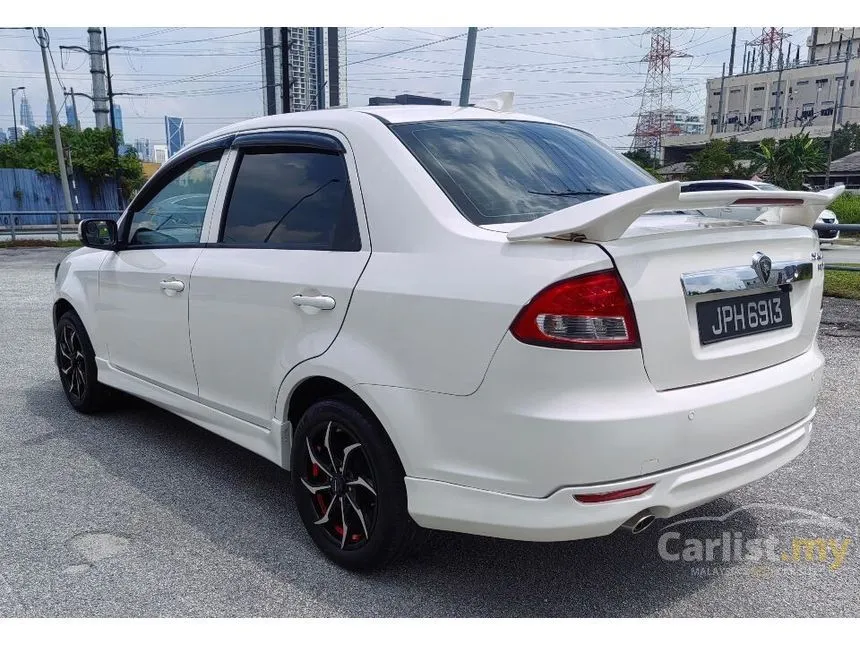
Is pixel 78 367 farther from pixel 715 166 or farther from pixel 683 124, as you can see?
pixel 683 124

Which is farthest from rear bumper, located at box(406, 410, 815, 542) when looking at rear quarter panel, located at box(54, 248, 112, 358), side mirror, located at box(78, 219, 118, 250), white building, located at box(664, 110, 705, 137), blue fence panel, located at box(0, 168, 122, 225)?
white building, located at box(664, 110, 705, 137)

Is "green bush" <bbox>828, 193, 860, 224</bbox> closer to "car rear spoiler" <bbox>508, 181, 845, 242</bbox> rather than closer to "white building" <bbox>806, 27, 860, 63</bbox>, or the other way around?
"car rear spoiler" <bbox>508, 181, 845, 242</bbox>

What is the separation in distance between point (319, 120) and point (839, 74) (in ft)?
371

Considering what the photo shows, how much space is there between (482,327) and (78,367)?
3674 millimetres

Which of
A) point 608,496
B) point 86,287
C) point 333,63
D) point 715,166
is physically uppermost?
point 333,63

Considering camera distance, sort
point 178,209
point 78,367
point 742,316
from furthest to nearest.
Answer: point 78,367, point 178,209, point 742,316

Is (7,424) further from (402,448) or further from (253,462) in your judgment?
(402,448)

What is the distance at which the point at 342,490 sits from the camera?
2912 mm

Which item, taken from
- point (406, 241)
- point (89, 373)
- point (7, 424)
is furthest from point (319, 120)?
point (7, 424)

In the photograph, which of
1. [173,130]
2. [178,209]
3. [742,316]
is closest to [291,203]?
[178,209]

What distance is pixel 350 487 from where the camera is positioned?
9.44 feet

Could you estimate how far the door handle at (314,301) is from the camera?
9.29 ft

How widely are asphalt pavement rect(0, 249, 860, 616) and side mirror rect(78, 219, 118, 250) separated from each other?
118cm

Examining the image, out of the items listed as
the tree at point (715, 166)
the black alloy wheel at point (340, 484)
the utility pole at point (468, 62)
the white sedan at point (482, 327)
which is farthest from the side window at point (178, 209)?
the tree at point (715, 166)
